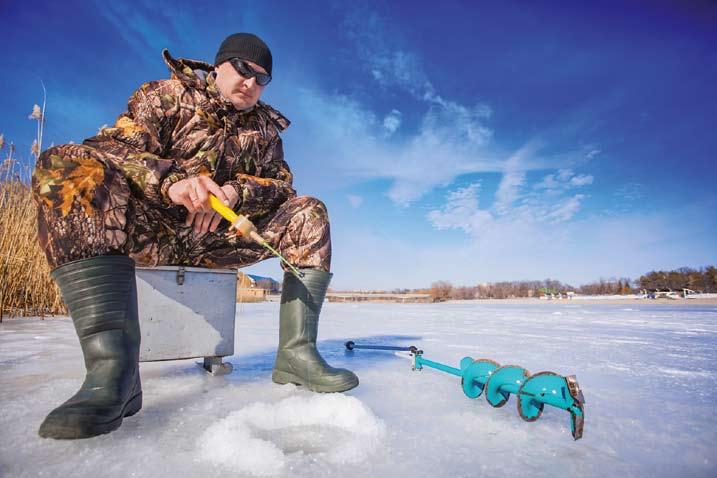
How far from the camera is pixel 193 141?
5.64 ft

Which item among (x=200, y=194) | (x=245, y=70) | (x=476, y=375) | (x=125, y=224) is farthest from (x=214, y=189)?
(x=476, y=375)

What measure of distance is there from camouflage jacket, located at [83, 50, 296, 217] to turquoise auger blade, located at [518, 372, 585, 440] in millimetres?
1362

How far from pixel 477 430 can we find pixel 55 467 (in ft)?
3.32

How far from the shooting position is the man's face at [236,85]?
5.65 feet

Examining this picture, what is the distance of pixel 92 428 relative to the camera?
0.88 meters

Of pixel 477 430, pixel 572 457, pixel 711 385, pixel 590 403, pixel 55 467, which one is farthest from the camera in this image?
pixel 711 385

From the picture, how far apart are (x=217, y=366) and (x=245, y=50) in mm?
1550

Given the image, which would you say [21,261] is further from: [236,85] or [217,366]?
[236,85]

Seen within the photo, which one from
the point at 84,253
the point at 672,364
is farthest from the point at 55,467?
the point at 672,364

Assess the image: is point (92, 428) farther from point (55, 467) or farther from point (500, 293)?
point (500, 293)

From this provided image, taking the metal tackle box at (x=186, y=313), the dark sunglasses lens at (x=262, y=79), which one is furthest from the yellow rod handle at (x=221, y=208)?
the dark sunglasses lens at (x=262, y=79)

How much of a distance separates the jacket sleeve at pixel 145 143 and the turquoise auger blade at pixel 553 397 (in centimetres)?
146

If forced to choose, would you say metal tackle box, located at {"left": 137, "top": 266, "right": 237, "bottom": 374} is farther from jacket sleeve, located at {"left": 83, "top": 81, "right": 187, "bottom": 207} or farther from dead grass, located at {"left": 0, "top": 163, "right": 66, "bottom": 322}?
dead grass, located at {"left": 0, "top": 163, "right": 66, "bottom": 322}

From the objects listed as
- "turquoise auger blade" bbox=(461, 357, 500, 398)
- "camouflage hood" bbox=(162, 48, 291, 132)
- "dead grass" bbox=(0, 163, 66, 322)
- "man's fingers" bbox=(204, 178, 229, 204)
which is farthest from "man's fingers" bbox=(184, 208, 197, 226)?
"dead grass" bbox=(0, 163, 66, 322)
